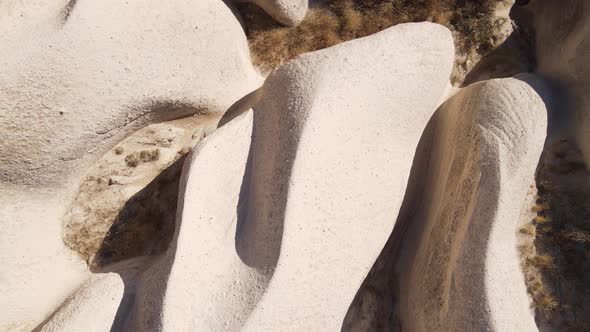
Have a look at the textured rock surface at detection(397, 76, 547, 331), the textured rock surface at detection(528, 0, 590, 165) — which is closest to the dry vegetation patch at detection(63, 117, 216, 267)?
the textured rock surface at detection(397, 76, 547, 331)

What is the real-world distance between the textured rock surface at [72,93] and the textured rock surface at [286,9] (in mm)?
159

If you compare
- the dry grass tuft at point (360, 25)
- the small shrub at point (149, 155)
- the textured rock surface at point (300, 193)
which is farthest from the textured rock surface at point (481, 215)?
the small shrub at point (149, 155)

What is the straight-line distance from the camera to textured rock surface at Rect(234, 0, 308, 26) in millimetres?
1809

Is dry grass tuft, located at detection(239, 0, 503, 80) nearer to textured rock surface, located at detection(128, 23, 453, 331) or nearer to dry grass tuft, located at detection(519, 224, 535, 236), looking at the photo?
textured rock surface, located at detection(128, 23, 453, 331)

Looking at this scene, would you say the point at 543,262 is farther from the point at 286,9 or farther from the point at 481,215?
the point at 286,9

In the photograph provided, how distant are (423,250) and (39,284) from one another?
1.44 m

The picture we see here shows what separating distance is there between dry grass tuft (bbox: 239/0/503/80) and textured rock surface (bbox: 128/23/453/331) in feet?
1.25

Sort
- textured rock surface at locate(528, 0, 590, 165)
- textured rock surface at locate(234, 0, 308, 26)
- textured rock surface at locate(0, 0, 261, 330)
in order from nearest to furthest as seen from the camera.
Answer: textured rock surface at locate(0, 0, 261, 330) < textured rock surface at locate(528, 0, 590, 165) < textured rock surface at locate(234, 0, 308, 26)

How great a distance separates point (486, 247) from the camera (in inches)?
55.5

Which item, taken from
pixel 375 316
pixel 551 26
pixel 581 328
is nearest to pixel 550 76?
pixel 551 26

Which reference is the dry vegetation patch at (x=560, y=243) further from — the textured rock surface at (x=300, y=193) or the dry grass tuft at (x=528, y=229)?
the textured rock surface at (x=300, y=193)

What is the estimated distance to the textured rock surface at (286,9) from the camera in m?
1.81

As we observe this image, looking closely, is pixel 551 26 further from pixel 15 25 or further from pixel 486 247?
pixel 15 25

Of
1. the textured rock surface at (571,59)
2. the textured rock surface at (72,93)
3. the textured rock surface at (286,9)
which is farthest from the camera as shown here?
the textured rock surface at (286,9)
